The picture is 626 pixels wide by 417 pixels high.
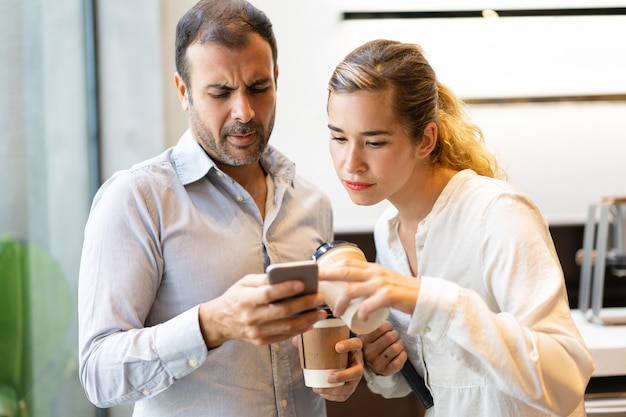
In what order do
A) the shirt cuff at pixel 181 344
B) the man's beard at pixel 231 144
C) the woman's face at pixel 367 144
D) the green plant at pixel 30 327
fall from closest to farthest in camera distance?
the shirt cuff at pixel 181 344 < the woman's face at pixel 367 144 < the man's beard at pixel 231 144 < the green plant at pixel 30 327

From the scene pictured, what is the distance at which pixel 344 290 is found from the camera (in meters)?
1.15

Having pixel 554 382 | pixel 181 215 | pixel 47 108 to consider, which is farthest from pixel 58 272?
pixel 554 382

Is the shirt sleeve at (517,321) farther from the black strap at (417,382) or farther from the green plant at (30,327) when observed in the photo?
the green plant at (30,327)

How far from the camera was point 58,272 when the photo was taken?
2289 millimetres

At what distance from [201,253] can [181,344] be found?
9.0 inches

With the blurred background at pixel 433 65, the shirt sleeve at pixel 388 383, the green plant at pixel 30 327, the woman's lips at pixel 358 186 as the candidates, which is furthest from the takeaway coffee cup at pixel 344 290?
the blurred background at pixel 433 65

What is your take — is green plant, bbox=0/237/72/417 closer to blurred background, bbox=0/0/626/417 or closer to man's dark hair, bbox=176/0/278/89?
blurred background, bbox=0/0/626/417

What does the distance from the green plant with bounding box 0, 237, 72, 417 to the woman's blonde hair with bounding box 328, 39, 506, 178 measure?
1.00m

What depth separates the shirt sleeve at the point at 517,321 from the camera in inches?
45.1

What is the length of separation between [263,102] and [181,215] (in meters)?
0.28

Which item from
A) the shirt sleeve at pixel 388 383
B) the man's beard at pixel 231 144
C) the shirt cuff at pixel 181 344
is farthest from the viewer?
the shirt sleeve at pixel 388 383

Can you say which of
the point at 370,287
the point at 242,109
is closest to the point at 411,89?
the point at 242,109

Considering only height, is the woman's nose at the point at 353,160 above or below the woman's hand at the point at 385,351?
above

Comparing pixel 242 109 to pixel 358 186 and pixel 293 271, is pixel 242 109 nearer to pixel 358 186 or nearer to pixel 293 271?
pixel 358 186
